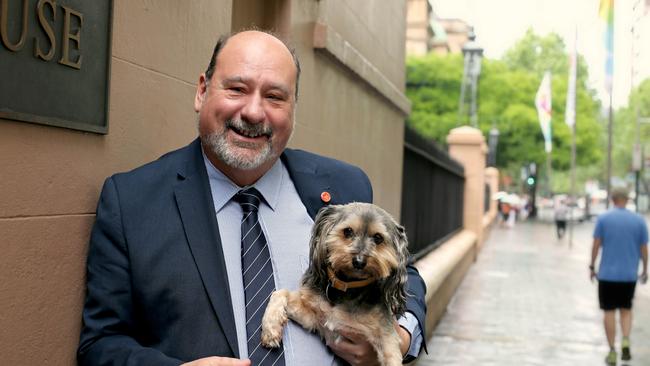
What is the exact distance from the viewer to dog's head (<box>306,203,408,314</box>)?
2.68 m

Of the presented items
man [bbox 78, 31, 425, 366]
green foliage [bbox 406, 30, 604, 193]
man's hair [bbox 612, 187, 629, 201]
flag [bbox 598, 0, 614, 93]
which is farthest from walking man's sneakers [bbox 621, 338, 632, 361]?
green foliage [bbox 406, 30, 604, 193]

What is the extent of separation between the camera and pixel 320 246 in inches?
107

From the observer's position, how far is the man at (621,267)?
9.96 meters

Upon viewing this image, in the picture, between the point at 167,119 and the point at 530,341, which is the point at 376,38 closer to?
the point at 530,341

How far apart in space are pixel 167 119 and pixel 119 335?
46.3 inches

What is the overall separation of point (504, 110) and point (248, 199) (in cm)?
5080

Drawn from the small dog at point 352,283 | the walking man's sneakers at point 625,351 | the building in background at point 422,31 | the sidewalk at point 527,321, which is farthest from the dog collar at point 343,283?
the building in background at point 422,31

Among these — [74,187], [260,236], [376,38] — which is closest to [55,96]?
[74,187]

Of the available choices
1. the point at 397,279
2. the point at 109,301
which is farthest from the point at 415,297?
the point at 109,301

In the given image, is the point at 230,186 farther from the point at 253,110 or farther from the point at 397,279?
the point at 397,279

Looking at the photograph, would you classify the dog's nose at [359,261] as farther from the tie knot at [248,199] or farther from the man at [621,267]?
the man at [621,267]

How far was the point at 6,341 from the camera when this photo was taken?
2336 millimetres

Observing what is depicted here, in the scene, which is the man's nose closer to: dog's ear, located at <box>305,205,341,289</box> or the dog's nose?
dog's ear, located at <box>305,205,341,289</box>

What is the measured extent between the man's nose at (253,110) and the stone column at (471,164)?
739 inches
